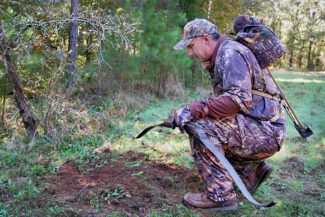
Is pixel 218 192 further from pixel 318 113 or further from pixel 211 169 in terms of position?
pixel 318 113

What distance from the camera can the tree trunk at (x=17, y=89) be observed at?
4.12m

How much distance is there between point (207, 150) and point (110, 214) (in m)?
0.95

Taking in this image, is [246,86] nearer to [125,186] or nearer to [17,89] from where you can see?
[125,186]

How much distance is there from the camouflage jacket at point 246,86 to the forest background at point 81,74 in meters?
1.55

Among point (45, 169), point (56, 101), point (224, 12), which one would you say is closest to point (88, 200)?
point (45, 169)

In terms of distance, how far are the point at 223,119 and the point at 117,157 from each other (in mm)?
1770

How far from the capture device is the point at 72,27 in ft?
20.8

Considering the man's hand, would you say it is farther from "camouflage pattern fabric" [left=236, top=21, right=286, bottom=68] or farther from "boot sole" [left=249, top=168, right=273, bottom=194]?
"boot sole" [left=249, top=168, right=273, bottom=194]

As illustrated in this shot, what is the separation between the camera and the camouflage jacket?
2596mm

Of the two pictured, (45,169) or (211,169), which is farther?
(45,169)

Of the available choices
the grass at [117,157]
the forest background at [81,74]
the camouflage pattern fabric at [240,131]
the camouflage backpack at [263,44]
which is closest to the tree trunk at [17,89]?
the forest background at [81,74]

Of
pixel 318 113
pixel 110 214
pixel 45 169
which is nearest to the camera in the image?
pixel 110 214

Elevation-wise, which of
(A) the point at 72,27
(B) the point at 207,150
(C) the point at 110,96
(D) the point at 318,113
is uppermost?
(A) the point at 72,27

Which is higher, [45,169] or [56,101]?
[56,101]
